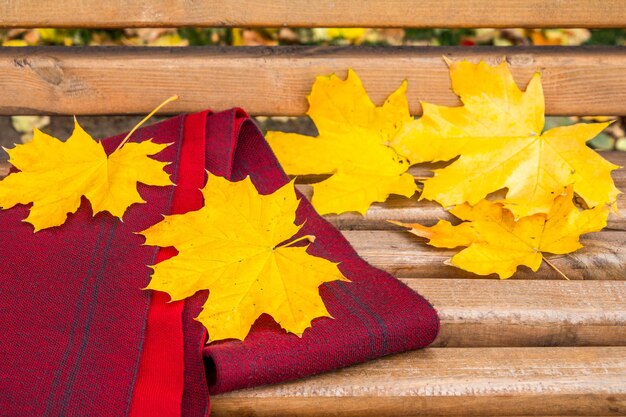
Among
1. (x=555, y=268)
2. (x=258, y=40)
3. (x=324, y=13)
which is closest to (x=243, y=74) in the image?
(x=324, y=13)

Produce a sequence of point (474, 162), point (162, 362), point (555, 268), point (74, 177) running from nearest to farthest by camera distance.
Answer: point (162, 362) → point (555, 268) → point (74, 177) → point (474, 162)

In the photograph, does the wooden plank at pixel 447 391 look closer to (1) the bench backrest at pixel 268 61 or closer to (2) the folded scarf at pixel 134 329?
(2) the folded scarf at pixel 134 329

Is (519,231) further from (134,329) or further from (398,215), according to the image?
(134,329)

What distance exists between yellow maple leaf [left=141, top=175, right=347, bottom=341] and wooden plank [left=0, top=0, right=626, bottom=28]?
22.1 inches

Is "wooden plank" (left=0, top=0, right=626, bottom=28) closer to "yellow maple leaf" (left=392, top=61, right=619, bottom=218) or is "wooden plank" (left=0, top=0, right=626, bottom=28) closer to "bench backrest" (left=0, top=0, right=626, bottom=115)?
"bench backrest" (left=0, top=0, right=626, bottom=115)

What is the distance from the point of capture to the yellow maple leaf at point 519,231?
1.30 metres

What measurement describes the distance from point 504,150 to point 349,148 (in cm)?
30

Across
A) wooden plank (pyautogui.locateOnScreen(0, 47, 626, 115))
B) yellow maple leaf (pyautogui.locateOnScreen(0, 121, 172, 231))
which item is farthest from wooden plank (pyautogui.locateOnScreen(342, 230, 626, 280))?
wooden plank (pyautogui.locateOnScreen(0, 47, 626, 115))

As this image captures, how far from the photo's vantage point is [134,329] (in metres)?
1.06

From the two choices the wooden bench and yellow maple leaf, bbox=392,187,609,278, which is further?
the wooden bench

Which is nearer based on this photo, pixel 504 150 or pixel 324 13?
pixel 504 150

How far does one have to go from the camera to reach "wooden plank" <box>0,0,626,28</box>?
1686mm

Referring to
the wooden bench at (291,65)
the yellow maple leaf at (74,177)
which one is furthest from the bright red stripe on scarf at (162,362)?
the wooden bench at (291,65)

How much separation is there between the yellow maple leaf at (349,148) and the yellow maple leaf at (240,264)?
0.24m
